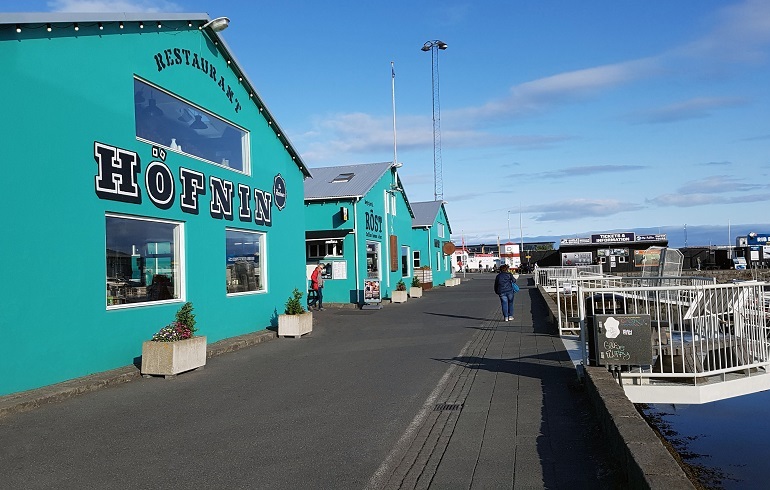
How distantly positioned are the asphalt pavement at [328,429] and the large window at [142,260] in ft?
5.60

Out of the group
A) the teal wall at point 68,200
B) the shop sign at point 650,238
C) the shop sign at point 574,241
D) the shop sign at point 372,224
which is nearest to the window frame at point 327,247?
the shop sign at point 372,224

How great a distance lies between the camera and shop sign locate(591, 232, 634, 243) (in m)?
77.8

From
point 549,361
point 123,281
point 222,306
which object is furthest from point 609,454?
point 222,306

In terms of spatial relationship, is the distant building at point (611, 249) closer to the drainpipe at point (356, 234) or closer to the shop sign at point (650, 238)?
the shop sign at point (650, 238)

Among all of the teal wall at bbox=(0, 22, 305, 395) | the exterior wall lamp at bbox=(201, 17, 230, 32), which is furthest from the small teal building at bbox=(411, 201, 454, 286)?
the teal wall at bbox=(0, 22, 305, 395)

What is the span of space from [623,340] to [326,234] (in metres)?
19.6

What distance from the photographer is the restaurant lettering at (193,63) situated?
1213cm

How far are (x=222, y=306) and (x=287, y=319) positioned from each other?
1.86 m

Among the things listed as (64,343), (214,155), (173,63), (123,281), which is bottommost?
(64,343)

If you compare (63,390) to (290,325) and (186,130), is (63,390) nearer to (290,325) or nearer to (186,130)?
(186,130)

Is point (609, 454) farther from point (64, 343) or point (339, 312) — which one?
point (339, 312)

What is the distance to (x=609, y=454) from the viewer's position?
5.65 metres

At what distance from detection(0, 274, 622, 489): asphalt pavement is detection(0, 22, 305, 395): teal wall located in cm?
89

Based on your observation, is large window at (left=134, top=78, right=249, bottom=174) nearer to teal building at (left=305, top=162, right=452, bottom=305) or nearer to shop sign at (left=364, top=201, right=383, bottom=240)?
teal building at (left=305, top=162, right=452, bottom=305)
